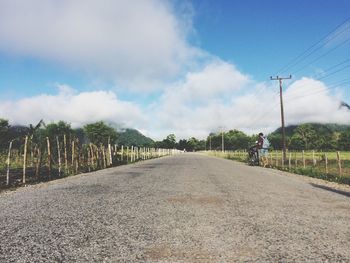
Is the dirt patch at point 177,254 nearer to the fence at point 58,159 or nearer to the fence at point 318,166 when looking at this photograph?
the fence at point 58,159

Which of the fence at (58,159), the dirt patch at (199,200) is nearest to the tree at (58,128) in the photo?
the fence at (58,159)

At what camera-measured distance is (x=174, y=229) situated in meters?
5.83

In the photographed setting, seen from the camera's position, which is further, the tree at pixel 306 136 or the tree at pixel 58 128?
the tree at pixel 306 136

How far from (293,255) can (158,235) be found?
1977 mm

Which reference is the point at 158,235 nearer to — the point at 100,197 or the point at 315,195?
the point at 100,197

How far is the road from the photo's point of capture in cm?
448

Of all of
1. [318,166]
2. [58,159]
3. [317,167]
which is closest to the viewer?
[58,159]

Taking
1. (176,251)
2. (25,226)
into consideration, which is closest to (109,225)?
(25,226)

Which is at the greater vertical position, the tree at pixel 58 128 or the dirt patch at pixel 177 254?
the tree at pixel 58 128

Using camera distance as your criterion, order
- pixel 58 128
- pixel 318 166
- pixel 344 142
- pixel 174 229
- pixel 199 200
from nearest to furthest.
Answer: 1. pixel 174 229
2. pixel 199 200
3. pixel 318 166
4. pixel 58 128
5. pixel 344 142

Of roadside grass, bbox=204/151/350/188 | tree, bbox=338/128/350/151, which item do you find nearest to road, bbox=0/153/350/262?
roadside grass, bbox=204/151/350/188

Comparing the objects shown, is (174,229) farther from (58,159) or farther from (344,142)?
(344,142)

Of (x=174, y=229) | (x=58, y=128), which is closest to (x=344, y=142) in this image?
(x=58, y=128)

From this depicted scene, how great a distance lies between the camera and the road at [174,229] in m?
4.48
